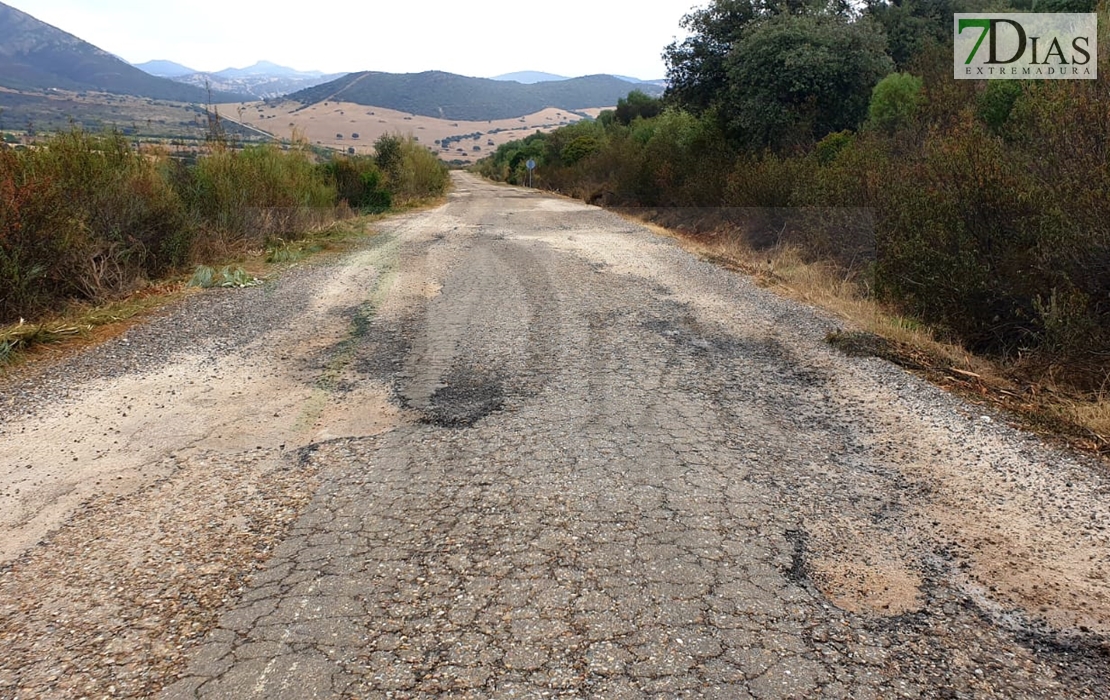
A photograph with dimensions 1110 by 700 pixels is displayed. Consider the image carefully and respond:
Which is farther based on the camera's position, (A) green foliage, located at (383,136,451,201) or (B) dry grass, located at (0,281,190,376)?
(A) green foliage, located at (383,136,451,201)

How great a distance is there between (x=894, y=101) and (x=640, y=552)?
12.4 meters

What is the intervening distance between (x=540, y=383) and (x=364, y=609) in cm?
258

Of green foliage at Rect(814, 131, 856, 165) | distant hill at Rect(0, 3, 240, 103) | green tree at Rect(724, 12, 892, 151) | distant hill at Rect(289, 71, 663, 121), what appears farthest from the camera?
distant hill at Rect(289, 71, 663, 121)

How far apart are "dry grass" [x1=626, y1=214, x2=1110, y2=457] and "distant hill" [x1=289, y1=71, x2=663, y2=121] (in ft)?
387

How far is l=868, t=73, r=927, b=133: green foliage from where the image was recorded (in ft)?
38.0

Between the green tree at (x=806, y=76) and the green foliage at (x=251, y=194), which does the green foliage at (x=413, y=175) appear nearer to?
the green foliage at (x=251, y=194)

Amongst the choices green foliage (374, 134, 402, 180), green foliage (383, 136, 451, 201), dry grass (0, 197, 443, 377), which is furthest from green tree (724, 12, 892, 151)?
green foliage (374, 134, 402, 180)

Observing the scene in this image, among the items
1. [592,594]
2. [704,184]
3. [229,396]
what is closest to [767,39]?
[704,184]

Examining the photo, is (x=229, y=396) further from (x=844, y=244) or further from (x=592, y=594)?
(x=844, y=244)

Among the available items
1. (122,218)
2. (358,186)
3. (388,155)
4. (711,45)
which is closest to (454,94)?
(388,155)

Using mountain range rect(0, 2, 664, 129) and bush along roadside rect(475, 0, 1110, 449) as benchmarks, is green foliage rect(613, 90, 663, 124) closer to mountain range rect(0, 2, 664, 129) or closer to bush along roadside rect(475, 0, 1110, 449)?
bush along roadside rect(475, 0, 1110, 449)

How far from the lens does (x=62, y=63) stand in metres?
127

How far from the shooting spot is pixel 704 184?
15164 mm

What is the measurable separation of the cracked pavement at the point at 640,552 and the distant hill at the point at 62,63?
395ft
